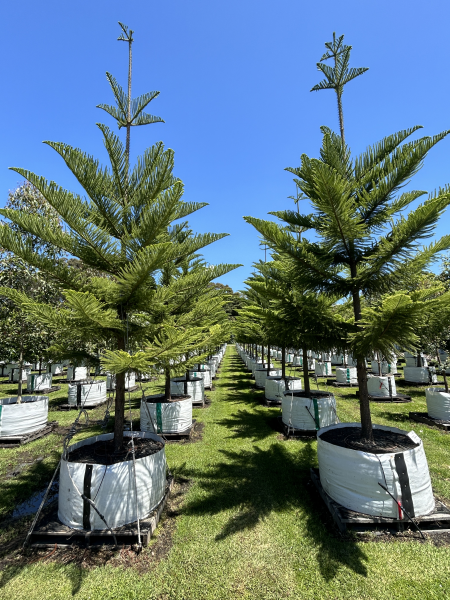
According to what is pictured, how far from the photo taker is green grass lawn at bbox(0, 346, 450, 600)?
2387mm

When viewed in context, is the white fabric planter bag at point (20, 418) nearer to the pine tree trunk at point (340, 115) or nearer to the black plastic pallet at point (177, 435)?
the black plastic pallet at point (177, 435)

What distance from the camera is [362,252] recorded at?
12.5ft

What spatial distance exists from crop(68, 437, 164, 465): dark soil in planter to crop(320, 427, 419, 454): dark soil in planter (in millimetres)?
2293

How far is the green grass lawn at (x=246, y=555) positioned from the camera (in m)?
2.39

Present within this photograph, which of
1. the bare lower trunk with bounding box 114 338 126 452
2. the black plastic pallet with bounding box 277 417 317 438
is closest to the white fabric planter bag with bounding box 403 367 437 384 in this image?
the black plastic pallet with bounding box 277 417 317 438

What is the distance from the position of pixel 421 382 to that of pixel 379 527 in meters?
11.8

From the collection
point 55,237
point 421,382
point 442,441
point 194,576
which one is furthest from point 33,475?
point 421,382

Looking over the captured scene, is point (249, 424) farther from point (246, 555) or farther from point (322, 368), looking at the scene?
point (322, 368)

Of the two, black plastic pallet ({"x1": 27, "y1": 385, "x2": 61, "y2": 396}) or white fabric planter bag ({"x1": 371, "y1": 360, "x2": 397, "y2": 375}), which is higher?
white fabric planter bag ({"x1": 371, "y1": 360, "x2": 397, "y2": 375})

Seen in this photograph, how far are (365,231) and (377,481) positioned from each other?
2816 mm

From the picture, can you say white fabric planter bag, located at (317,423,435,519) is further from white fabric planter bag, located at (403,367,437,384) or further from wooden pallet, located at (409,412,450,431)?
white fabric planter bag, located at (403,367,437,384)

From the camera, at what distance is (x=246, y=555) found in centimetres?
279

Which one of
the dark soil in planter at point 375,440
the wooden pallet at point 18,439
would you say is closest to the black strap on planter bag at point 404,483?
the dark soil in planter at point 375,440

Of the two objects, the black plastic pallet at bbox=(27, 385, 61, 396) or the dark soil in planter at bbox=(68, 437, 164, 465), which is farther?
the black plastic pallet at bbox=(27, 385, 61, 396)
